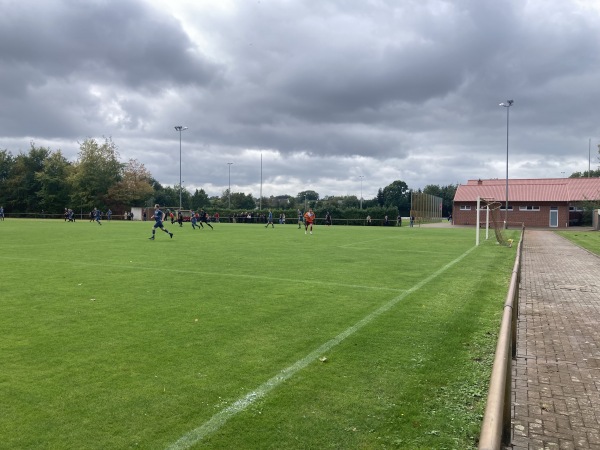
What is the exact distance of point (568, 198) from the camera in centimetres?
5475

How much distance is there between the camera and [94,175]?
85.0 meters

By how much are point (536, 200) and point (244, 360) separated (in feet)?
194

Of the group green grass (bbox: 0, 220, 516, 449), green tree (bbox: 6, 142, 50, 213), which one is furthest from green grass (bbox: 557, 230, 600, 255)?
green tree (bbox: 6, 142, 50, 213)

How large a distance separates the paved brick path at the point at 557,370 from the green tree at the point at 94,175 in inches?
3363

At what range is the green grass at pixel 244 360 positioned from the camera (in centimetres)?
355

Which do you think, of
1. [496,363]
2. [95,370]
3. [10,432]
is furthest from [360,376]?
[10,432]

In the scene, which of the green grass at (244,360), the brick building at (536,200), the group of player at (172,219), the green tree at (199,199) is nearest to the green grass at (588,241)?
the green grass at (244,360)

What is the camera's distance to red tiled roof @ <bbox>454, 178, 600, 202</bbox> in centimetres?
5625

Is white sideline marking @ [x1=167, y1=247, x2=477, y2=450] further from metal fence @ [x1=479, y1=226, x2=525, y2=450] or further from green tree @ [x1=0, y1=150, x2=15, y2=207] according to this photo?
green tree @ [x1=0, y1=150, x2=15, y2=207]

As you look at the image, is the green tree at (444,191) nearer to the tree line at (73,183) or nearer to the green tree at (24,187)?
the tree line at (73,183)

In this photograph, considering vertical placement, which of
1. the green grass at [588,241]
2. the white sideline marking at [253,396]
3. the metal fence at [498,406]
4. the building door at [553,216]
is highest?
the building door at [553,216]

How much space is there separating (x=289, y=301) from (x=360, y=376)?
148 inches

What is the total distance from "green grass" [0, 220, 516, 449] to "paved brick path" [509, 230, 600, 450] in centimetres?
39

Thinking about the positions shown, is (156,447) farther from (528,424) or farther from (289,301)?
(289,301)
